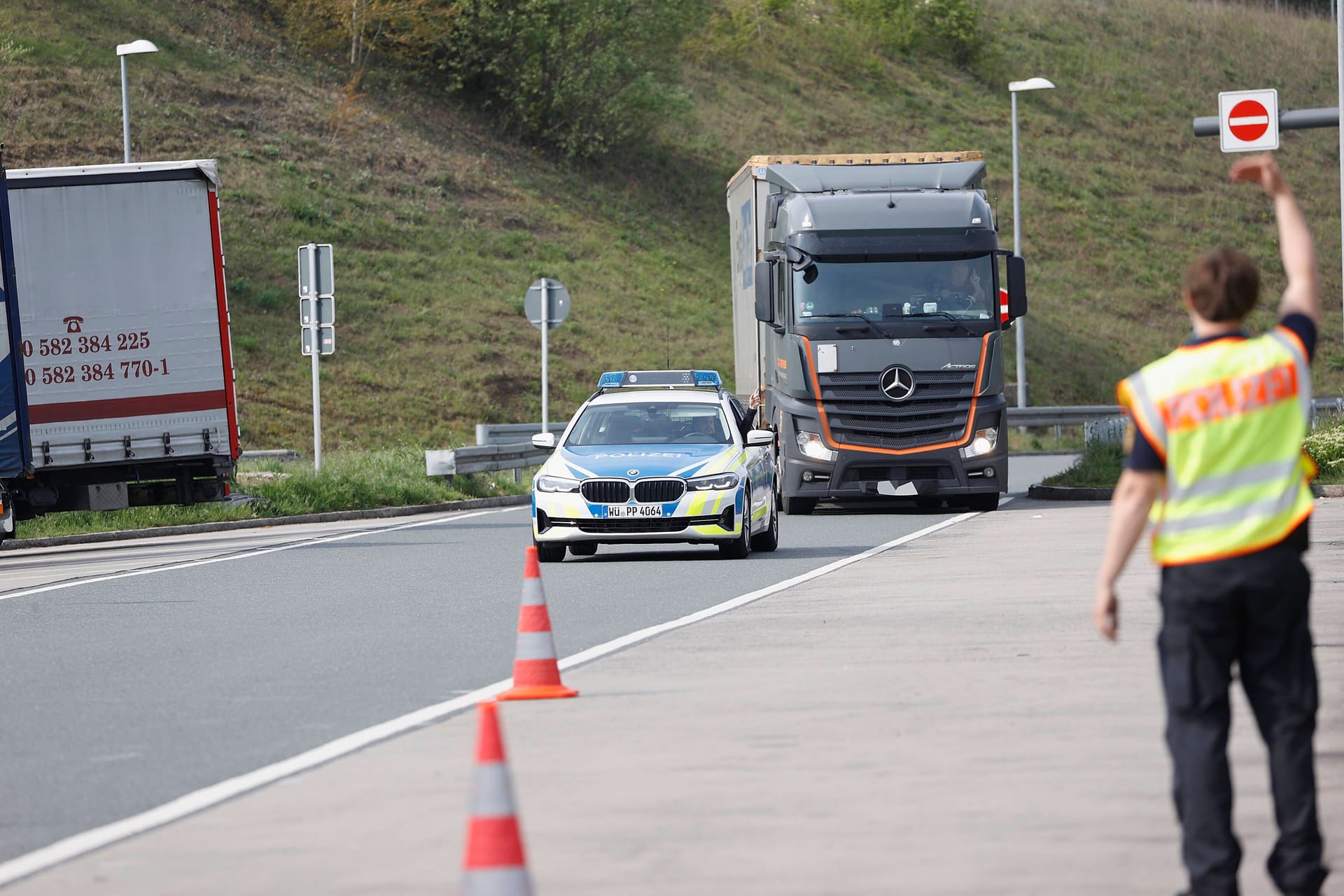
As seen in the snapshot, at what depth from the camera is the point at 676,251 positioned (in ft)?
187

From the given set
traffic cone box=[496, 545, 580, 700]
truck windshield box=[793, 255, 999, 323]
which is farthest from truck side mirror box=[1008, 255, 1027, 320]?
traffic cone box=[496, 545, 580, 700]

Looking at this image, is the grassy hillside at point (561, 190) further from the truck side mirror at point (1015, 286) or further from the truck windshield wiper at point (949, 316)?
the truck side mirror at point (1015, 286)

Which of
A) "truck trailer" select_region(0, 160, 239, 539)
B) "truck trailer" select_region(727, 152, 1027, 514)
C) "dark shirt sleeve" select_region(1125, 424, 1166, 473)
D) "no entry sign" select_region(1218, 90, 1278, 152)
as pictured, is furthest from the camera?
"truck trailer" select_region(727, 152, 1027, 514)

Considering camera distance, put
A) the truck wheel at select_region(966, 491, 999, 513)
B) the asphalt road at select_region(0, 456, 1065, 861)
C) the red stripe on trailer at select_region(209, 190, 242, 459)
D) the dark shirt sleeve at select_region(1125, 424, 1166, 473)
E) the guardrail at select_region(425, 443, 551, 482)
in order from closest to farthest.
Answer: the dark shirt sleeve at select_region(1125, 424, 1166, 473), the asphalt road at select_region(0, 456, 1065, 861), the red stripe on trailer at select_region(209, 190, 242, 459), the truck wheel at select_region(966, 491, 999, 513), the guardrail at select_region(425, 443, 551, 482)

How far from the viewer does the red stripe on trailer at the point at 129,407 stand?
22.9 meters

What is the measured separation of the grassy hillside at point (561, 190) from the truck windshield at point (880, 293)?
18.4m

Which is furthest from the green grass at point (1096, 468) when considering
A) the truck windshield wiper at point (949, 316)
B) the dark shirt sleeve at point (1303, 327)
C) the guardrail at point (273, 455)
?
the dark shirt sleeve at point (1303, 327)

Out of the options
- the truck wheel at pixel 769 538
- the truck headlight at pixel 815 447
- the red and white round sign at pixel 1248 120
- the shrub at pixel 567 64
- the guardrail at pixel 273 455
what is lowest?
the guardrail at pixel 273 455

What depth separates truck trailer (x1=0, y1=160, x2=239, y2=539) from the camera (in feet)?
74.9

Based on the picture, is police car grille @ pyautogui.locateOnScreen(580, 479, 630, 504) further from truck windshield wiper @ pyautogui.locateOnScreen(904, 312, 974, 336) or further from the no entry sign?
truck windshield wiper @ pyautogui.locateOnScreen(904, 312, 974, 336)

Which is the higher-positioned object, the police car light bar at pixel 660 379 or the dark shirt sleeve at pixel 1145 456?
the dark shirt sleeve at pixel 1145 456

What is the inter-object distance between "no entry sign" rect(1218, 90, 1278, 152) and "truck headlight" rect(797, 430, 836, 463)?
614 cm

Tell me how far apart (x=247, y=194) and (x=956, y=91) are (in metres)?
34.8

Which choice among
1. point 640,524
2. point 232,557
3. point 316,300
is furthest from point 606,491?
point 316,300
